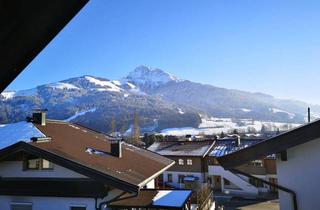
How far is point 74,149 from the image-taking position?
1409cm

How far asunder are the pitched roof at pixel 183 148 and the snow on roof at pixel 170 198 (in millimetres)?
26915

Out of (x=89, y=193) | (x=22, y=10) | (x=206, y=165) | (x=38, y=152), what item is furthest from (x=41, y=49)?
(x=206, y=165)

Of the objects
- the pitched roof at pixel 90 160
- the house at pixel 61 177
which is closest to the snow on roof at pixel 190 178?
the pitched roof at pixel 90 160

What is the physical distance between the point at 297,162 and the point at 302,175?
0.97 feet

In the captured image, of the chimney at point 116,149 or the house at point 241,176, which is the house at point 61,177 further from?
the house at point 241,176

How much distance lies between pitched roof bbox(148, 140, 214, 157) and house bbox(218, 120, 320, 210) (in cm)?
3324

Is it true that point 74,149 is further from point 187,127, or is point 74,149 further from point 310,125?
point 187,127

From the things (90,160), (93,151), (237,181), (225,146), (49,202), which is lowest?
(237,181)

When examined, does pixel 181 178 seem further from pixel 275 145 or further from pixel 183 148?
pixel 275 145

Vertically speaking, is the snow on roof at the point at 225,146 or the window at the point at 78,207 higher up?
the snow on roof at the point at 225,146

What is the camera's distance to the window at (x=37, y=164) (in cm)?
1300

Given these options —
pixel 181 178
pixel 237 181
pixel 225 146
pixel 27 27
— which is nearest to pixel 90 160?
pixel 27 27

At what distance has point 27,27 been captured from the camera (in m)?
1.35

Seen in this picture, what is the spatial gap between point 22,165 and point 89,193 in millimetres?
3594
